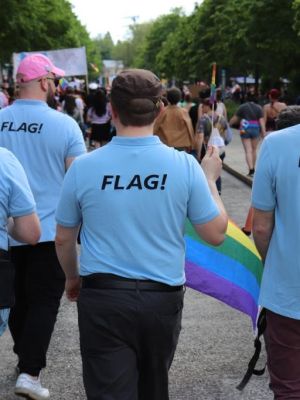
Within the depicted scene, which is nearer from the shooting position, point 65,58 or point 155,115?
point 155,115

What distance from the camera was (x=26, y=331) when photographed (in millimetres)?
3916

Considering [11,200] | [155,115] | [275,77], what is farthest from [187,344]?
[275,77]

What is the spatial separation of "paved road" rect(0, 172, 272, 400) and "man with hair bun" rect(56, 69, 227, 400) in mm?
1587

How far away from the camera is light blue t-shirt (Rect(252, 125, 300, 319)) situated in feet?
9.17

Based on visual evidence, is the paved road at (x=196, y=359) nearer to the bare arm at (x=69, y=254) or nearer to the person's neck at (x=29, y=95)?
the bare arm at (x=69, y=254)

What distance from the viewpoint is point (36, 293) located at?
3.93m

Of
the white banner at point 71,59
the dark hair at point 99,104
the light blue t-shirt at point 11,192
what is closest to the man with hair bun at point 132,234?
the light blue t-shirt at point 11,192

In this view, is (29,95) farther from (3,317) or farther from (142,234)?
(142,234)

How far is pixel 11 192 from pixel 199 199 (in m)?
0.90

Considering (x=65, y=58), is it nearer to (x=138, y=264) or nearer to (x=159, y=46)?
(x=138, y=264)

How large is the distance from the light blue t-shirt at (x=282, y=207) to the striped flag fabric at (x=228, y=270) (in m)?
1.00

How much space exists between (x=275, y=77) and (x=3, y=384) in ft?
89.7

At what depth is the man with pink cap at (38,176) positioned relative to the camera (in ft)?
12.8

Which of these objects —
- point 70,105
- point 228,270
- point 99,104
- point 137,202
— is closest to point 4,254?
point 137,202
